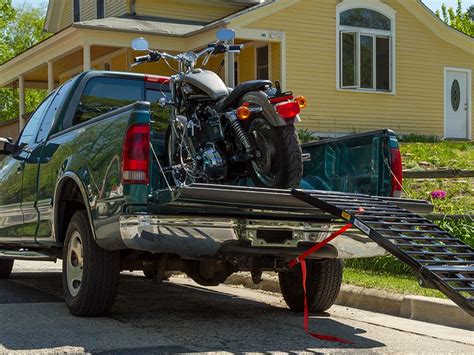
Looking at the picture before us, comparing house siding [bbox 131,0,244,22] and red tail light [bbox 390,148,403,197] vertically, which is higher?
house siding [bbox 131,0,244,22]

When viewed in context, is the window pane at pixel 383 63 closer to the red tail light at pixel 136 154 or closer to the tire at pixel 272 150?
the tire at pixel 272 150

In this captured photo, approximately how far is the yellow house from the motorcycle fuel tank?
43.0 feet

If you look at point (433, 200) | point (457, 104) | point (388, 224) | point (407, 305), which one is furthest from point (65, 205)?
point (457, 104)

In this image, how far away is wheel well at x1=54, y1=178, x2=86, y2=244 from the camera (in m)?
6.58

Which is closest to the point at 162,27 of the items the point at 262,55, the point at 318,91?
the point at 262,55

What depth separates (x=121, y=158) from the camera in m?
5.62

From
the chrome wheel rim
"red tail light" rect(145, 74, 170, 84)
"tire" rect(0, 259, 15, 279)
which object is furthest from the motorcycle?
"tire" rect(0, 259, 15, 279)

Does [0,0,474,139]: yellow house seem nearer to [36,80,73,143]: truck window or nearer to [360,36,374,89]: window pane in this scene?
[360,36,374,89]: window pane

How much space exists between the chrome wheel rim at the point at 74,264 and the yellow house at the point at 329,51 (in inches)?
534

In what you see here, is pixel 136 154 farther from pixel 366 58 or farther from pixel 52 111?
pixel 366 58

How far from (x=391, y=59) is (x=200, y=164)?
665 inches

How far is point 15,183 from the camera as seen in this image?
7.95m

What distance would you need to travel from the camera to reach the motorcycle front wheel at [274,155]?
5938 millimetres

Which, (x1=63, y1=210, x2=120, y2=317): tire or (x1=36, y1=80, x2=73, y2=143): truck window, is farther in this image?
(x1=36, y1=80, x2=73, y2=143): truck window
